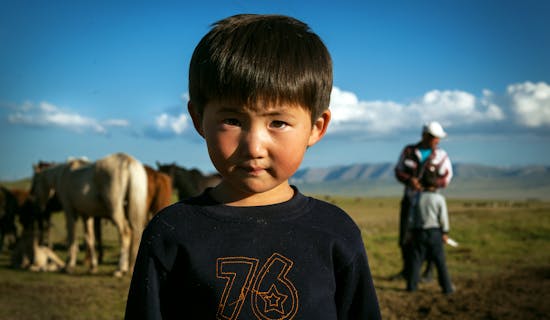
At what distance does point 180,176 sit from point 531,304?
7813mm

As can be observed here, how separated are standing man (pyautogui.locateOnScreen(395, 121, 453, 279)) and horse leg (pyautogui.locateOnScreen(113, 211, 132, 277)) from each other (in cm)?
467

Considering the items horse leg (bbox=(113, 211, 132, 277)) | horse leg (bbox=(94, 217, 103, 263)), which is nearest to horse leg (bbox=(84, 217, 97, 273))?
horse leg (bbox=(113, 211, 132, 277))

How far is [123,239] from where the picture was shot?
8867mm

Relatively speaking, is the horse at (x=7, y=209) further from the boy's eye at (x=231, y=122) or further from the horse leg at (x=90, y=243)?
the boy's eye at (x=231, y=122)

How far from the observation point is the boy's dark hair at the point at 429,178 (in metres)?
6.96

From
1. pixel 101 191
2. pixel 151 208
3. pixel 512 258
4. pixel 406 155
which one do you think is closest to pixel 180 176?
pixel 151 208

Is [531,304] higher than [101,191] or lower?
lower

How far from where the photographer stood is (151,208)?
962 centimetres

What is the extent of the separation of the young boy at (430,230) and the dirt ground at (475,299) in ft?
0.79

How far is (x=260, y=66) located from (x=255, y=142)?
23 centimetres

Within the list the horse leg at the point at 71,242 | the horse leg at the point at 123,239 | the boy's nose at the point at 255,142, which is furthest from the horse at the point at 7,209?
the boy's nose at the point at 255,142

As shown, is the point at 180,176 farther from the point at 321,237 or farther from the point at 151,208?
the point at 321,237

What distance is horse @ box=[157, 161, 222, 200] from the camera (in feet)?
38.0

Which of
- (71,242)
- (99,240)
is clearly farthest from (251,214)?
(99,240)
